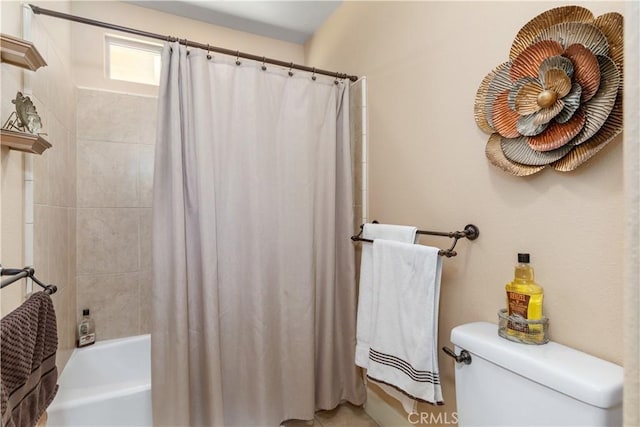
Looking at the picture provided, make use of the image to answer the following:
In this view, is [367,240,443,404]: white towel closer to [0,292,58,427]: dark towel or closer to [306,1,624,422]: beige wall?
[306,1,624,422]: beige wall

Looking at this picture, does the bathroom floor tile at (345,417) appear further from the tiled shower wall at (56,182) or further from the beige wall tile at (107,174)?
the beige wall tile at (107,174)

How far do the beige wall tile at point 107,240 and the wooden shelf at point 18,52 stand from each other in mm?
1225

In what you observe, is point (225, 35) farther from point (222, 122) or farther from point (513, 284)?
point (513, 284)

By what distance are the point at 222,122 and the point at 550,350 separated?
1.52 m

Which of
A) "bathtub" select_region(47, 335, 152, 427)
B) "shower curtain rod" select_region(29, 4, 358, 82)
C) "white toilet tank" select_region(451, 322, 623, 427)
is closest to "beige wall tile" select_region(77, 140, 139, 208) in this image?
"shower curtain rod" select_region(29, 4, 358, 82)

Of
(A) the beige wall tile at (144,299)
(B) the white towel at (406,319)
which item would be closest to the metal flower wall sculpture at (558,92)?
(B) the white towel at (406,319)

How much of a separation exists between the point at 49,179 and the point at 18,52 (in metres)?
0.72

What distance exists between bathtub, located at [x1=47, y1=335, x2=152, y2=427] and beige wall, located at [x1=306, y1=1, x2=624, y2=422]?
1.41 metres

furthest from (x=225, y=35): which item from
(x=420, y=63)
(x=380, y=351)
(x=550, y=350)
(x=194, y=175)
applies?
(x=550, y=350)

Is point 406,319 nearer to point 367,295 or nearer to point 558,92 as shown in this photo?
point 367,295

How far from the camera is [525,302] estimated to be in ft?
3.06

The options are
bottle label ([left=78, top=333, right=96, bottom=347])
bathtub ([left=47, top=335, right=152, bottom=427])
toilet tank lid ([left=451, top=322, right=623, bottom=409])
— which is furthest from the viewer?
bottle label ([left=78, top=333, right=96, bottom=347])

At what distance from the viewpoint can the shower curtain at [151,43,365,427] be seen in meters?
1.41

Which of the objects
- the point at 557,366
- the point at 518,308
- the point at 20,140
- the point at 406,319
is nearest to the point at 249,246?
the point at 406,319
